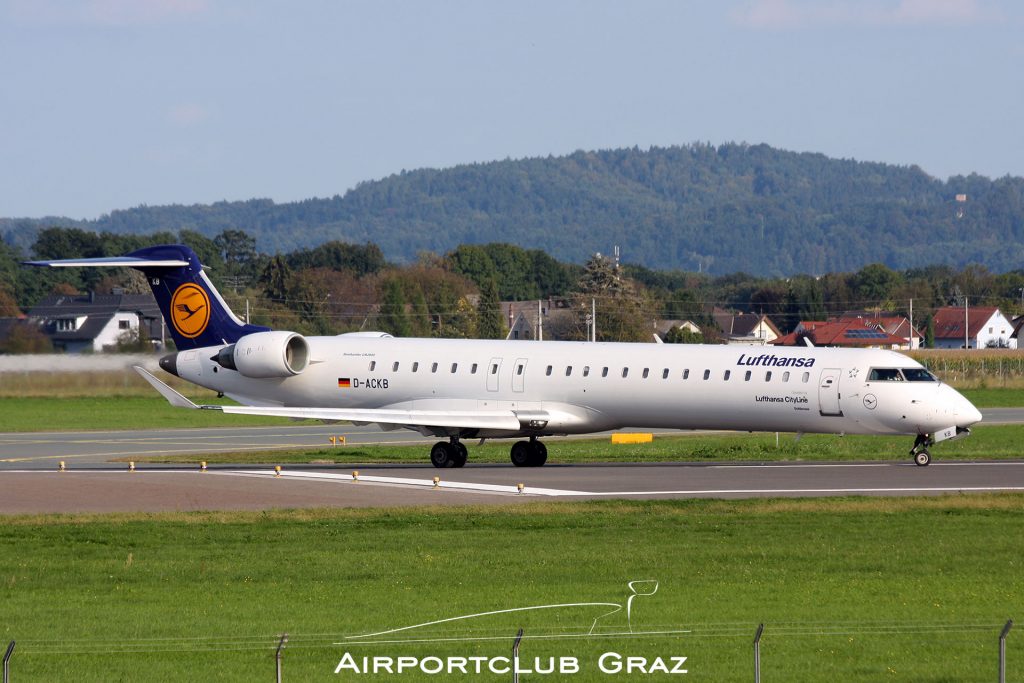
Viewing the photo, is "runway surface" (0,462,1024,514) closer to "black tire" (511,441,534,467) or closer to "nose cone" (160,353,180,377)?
"black tire" (511,441,534,467)

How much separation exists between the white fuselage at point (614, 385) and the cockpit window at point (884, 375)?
120mm

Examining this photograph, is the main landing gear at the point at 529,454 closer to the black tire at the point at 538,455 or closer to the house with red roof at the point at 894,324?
the black tire at the point at 538,455

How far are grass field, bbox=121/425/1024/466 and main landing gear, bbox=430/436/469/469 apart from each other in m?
3.30

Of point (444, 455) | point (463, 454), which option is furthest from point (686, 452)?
point (444, 455)

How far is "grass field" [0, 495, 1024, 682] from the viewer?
1337cm

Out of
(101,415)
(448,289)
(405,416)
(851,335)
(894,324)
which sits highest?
(448,289)

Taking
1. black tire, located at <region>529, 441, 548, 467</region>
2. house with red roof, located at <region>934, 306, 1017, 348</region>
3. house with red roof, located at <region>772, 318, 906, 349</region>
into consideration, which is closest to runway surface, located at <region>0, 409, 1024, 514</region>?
black tire, located at <region>529, 441, 548, 467</region>

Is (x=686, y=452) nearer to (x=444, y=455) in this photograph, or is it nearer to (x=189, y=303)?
(x=444, y=455)

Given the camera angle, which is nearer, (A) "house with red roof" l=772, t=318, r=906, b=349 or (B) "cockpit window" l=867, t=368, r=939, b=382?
(B) "cockpit window" l=867, t=368, r=939, b=382

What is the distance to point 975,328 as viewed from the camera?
153125 millimetres

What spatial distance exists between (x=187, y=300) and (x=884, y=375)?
59.7 feet

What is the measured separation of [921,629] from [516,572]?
20.8ft

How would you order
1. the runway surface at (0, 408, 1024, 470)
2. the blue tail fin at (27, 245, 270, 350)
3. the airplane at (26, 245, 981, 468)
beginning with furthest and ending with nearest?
1. the runway surface at (0, 408, 1024, 470)
2. the blue tail fin at (27, 245, 270, 350)
3. the airplane at (26, 245, 981, 468)

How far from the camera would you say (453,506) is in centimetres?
2567
